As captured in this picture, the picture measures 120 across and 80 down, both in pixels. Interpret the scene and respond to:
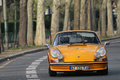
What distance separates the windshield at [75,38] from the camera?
13.5 meters

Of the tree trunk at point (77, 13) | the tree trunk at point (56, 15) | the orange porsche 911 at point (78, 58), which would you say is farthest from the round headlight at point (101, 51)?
the tree trunk at point (77, 13)

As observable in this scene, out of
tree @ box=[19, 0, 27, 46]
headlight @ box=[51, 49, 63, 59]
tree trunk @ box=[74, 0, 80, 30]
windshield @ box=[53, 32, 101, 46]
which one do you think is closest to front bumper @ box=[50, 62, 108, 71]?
headlight @ box=[51, 49, 63, 59]

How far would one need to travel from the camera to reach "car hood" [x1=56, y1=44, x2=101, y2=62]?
12.3m

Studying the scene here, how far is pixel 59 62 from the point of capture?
12.5 metres

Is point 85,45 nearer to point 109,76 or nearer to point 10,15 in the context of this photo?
point 109,76

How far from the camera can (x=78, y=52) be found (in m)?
12.5

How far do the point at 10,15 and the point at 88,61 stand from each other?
58.1 metres

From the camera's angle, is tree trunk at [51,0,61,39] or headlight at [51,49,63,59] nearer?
headlight at [51,49,63,59]

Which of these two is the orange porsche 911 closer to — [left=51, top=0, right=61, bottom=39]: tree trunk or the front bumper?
the front bumper

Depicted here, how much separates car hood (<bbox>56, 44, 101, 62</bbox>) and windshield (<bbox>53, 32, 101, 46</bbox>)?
61cm

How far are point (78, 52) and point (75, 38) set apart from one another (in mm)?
1230

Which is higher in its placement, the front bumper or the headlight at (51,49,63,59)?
the headlight at (51,49,63,59)

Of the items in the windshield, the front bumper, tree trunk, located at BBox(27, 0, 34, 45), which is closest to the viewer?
the front bumper

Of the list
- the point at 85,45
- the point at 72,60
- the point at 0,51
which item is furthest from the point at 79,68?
the point at 0,51
